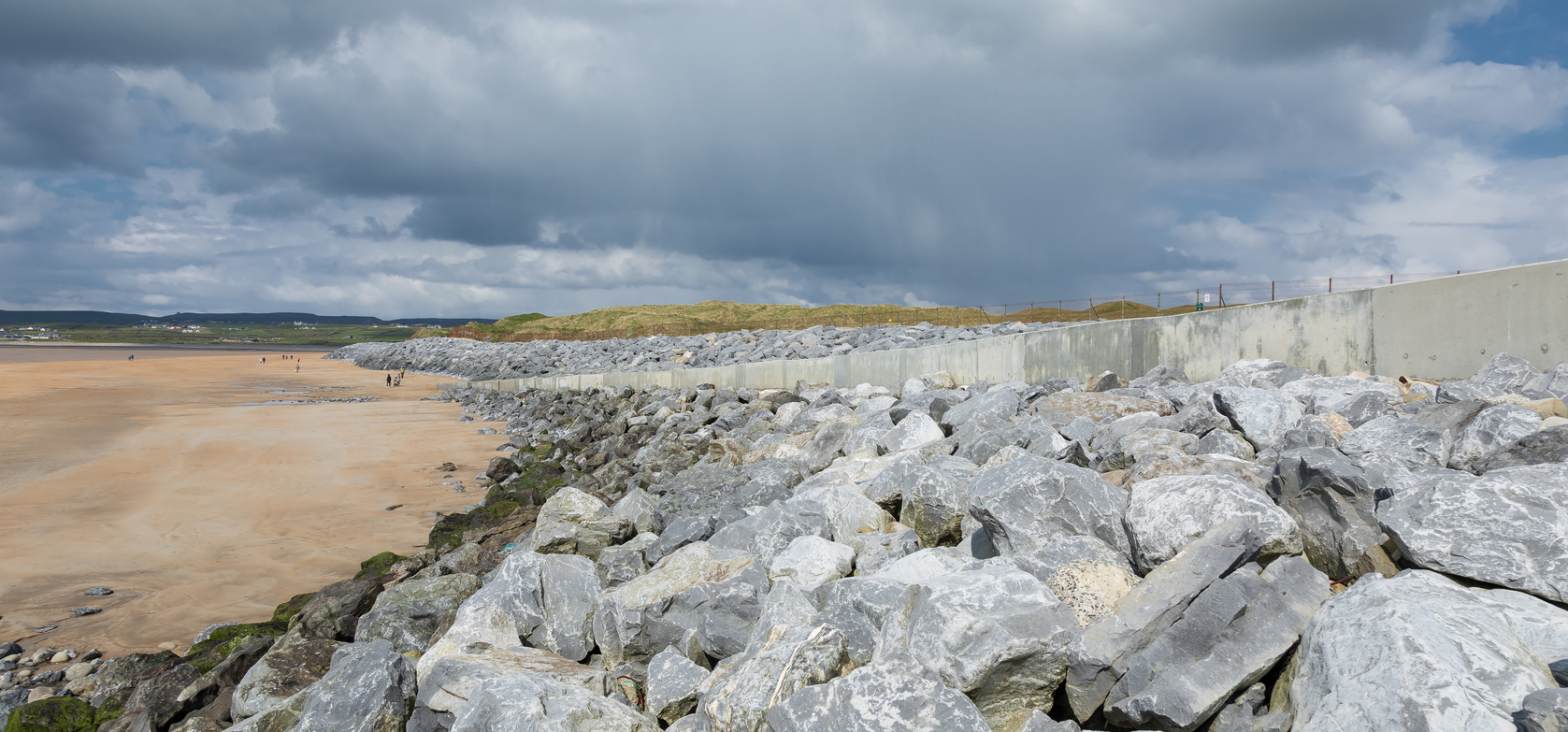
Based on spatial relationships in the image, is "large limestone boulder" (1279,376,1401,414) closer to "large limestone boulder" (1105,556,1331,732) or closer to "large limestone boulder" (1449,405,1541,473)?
"large limestone boulder" (1449,405,1541,473)

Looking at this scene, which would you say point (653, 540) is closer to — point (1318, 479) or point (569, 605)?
point (569, 605)

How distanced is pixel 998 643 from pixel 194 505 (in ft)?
38.3

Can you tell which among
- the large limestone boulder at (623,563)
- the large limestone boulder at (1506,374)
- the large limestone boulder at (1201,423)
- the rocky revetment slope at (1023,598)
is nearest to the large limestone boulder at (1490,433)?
the rocky revetment slope at (1023,598)

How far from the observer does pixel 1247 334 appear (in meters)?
6.66

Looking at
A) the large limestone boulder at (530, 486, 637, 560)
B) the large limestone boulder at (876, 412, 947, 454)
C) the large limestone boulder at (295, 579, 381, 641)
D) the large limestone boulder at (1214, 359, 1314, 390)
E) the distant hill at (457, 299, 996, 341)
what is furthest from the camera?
the distant hill at (457, 299, 996, 341)

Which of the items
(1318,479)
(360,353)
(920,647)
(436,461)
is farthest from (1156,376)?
(360,353)

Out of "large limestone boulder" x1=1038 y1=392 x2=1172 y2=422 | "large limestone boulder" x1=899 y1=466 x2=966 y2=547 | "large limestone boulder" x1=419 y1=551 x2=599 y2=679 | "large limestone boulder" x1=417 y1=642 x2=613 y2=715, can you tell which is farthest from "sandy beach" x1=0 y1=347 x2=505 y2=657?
"large limestone boulder" x1=1038 y1=392 x2=1172 y2=422

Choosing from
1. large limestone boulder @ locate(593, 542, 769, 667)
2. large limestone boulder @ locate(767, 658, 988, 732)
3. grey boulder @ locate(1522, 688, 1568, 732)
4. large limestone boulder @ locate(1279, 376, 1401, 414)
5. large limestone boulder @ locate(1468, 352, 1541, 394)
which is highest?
large limestone boulder @ locate(1468, 352, 1541, 394)

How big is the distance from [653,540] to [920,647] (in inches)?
114

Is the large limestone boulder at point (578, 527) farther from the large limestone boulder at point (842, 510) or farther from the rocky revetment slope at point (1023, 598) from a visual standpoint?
the large limestone boulder at point (842, 510)

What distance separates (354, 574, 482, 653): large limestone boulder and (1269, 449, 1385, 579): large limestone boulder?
14.5ft

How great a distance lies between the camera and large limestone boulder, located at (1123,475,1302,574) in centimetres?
289

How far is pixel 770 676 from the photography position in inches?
111

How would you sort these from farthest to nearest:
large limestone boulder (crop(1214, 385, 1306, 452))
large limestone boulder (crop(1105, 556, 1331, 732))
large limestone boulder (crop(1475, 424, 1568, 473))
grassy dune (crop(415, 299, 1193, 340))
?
1. grassy dune (crop(415, 299, 1193, 340))
2. large limestone boulder (crop(1214, 385, 1306, 452))
3. large limestone boulder (crop(1475, 424, 1568, 473))
4. large limestone boulder (crop(1105, 556, 1331, 732))
